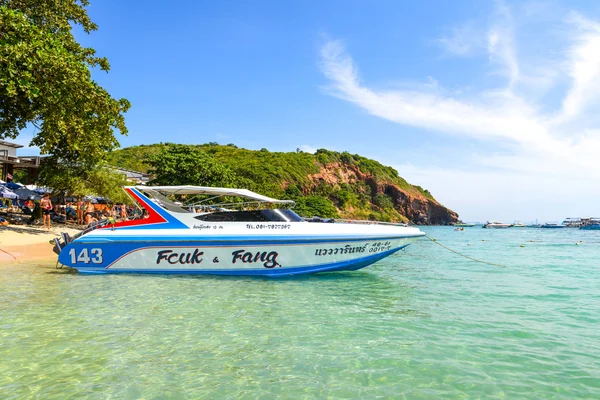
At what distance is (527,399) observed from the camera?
432 cm

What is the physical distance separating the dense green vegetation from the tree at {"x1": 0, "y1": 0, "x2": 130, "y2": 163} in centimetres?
3287

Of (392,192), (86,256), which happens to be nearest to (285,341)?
(86,256)

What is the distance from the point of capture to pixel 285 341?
235 inches

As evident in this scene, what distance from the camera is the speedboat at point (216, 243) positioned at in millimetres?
11133

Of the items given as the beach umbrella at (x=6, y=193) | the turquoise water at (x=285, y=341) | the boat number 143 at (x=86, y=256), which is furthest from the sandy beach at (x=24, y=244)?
the turquoise water at (x=285, y=341)

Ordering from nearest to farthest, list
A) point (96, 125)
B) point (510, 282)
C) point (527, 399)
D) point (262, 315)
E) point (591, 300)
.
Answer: point (527, 399), point (262, 315), point (591, 300), point (510, 282), point (96, 125)

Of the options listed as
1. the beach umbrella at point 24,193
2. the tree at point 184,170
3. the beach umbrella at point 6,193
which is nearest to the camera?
the beach umbrella at point 6,193

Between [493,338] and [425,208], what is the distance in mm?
133806

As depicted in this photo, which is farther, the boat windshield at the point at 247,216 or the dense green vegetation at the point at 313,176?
the dense green vegetation at the point at 313,176

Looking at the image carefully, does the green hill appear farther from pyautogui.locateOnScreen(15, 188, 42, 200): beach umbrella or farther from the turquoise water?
the turquoise water

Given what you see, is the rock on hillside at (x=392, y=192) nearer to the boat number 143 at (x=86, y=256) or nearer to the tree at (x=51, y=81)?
the tree at (x=51, y=81)

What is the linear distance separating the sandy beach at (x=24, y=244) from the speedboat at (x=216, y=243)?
15.7 ft

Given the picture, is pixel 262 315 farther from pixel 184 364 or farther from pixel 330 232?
pixel 330 232

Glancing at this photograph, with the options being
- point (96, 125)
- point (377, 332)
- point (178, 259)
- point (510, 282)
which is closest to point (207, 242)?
point (178, 259)
